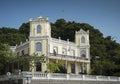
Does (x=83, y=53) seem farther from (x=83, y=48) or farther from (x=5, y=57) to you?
(x=5, y=57)

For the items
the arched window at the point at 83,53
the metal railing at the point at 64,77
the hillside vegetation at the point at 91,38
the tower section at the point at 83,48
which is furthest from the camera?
the hillside vegetation at the point at 91,38

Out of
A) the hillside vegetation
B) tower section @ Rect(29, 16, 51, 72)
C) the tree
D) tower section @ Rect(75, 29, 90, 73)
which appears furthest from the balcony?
the tree

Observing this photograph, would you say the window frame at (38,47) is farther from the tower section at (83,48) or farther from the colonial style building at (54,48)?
the tower section at (83,48)

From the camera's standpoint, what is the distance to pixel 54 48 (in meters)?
49.2

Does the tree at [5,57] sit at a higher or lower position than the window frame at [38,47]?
lower

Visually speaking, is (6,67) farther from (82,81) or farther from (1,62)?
(82,81)

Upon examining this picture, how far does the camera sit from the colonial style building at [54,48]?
47406mm

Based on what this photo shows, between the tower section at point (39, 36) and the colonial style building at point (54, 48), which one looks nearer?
the tower section at point (39, 36)

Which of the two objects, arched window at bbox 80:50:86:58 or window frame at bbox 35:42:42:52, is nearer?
window frame at bbox 35:42:42:52

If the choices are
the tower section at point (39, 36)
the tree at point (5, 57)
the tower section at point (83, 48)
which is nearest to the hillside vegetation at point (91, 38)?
the tower section at point (83, 48)

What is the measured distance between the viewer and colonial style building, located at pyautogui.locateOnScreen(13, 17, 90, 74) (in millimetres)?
47406

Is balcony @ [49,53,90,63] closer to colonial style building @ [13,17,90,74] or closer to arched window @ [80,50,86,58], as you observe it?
colonial style building @ [13,17,90,74]

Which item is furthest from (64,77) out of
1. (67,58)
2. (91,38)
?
(91,38)

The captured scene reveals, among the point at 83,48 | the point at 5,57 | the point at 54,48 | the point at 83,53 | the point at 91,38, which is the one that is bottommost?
the point at 5,57
